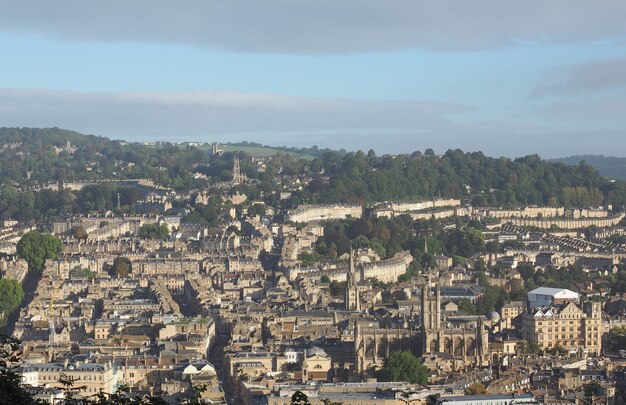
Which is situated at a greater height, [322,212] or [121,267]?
[322,212]

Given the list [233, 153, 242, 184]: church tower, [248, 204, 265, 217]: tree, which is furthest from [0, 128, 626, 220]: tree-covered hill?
[248, 204, 265, 217]: tree

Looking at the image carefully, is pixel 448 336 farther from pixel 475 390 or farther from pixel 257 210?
pixel 257 210

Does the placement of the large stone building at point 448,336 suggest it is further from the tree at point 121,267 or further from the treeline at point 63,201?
the treeline at point 63,201

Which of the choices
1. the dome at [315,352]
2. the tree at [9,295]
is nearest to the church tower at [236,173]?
the tree at [9,295]

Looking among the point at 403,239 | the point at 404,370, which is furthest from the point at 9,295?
the point at 403,239

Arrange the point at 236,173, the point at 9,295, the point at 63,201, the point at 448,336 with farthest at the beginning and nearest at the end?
the point at 236,173, the point at 63,201, the point at 9,295, the point at 448,336

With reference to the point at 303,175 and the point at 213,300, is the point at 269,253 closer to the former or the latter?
the point at 213,300

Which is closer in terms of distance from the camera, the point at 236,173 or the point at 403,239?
the point at 403,239
